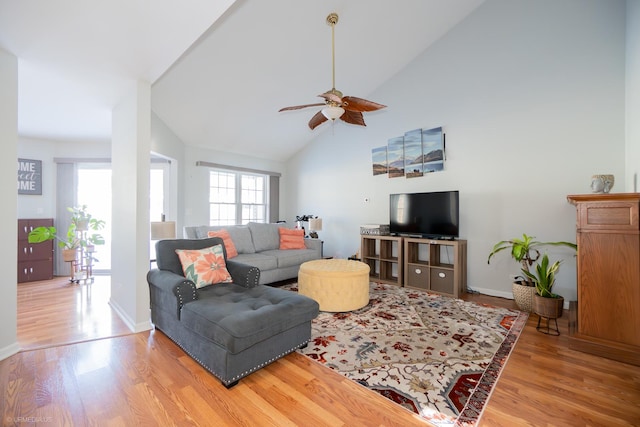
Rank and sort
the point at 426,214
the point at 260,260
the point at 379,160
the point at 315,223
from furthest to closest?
the point at 315,223 < the point at 379,160 < the point at 426,214 < the point at 260,260

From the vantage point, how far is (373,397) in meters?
1.72

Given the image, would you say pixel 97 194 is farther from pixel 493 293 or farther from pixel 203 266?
pixel 493 293

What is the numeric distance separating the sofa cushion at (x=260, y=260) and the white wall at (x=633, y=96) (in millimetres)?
3993

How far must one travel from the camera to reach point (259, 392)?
1.78 meters

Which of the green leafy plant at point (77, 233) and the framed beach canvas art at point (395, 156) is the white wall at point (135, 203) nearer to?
the green leafy plant at point (77, 233)

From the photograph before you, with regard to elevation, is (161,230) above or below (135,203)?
below

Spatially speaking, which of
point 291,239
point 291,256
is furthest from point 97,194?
point 291,256

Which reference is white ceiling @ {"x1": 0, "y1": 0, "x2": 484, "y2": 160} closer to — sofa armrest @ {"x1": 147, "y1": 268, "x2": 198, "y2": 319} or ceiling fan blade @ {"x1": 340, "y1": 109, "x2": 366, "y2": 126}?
ceiling fan blade @ {"x1": 340, "y1": 109, "x2": 366, "y2": 126}

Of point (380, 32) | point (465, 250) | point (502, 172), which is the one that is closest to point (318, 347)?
point (465, 250)

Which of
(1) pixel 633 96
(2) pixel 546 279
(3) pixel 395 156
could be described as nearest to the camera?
(1) pixel 633 96

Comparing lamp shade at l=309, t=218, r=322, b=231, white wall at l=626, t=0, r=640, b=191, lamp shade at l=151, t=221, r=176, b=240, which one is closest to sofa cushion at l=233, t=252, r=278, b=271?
lamp shade at l=151, t=221, r=176, b=240

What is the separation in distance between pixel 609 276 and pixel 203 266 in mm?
3431

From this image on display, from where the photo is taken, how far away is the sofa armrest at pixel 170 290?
→ 87.4 inches

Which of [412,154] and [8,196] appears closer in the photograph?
[8,196]
